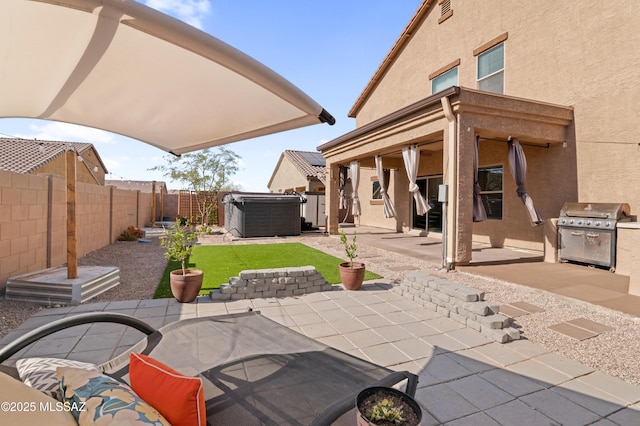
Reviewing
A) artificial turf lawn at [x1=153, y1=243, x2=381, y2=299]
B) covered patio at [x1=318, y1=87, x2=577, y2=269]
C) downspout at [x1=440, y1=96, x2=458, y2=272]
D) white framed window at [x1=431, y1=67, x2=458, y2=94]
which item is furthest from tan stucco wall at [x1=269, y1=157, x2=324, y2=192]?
downspout at [x1=440, y1=96, x2=458, y2=272]

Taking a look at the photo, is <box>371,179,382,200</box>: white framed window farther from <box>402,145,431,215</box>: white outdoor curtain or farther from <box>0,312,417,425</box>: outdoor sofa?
<box>0,312,417,425</box>: outdoor sofa

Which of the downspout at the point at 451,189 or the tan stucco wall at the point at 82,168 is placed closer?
the downspout at the point at 451,189

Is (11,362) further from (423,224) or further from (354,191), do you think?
(423,224)

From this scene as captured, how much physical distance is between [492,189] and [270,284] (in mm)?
7783

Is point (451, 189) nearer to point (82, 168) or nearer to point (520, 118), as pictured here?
point (520, 118)

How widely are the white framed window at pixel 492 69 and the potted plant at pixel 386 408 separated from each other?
10506mm

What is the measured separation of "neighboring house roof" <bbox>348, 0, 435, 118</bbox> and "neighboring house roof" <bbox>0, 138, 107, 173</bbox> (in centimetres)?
1514

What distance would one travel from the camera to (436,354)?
3.29 metres

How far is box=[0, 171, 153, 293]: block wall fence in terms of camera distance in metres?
5.01

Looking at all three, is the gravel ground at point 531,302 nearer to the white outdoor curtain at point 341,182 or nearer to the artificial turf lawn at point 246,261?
the artificial turf lawn at point 246,261

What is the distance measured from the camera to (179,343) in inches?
92.4

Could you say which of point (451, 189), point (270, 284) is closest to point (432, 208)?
point (451, 189)

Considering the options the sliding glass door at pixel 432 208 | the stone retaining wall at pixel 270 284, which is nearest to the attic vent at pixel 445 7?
the sliding glass door at pixel 432 208

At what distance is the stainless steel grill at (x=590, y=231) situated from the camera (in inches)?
252
